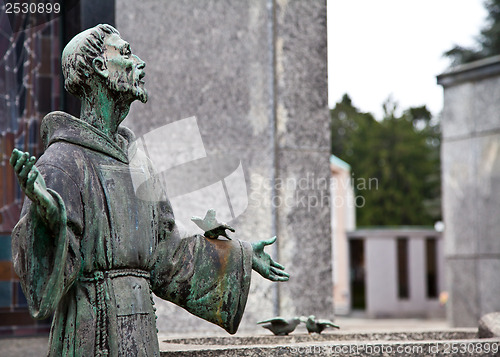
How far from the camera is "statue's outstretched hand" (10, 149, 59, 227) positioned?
2818mm

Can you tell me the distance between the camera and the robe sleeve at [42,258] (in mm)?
3068

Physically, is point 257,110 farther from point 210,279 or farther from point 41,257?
point 41,257

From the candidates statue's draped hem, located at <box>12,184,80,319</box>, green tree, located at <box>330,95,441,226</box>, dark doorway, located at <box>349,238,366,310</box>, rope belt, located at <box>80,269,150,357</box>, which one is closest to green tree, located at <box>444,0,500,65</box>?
dark doorway, located at <box>349,238,366,310</box>

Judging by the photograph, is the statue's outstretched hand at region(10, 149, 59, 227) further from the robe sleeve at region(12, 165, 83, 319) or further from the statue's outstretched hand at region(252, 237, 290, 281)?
the statue's outstretched hand at region(252, 237, 290, 281)

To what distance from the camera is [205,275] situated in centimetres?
364

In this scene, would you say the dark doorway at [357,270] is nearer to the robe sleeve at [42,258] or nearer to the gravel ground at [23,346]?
the gravel ground at [23,346]

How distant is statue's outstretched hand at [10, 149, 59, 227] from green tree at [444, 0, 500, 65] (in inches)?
934

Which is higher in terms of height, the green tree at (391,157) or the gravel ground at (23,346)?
the green tree at (391,157)

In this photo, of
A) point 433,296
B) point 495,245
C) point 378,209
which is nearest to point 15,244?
point 495,245

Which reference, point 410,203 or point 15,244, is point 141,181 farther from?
point 410,203

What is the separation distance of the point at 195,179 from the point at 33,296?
2.82 metres

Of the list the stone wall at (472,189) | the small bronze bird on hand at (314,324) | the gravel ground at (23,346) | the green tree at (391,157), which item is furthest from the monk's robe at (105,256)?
the green tree at (391,157)

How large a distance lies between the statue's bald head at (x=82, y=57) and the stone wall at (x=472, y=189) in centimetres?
762

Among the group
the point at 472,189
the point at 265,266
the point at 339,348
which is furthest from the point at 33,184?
the point at 472,189
